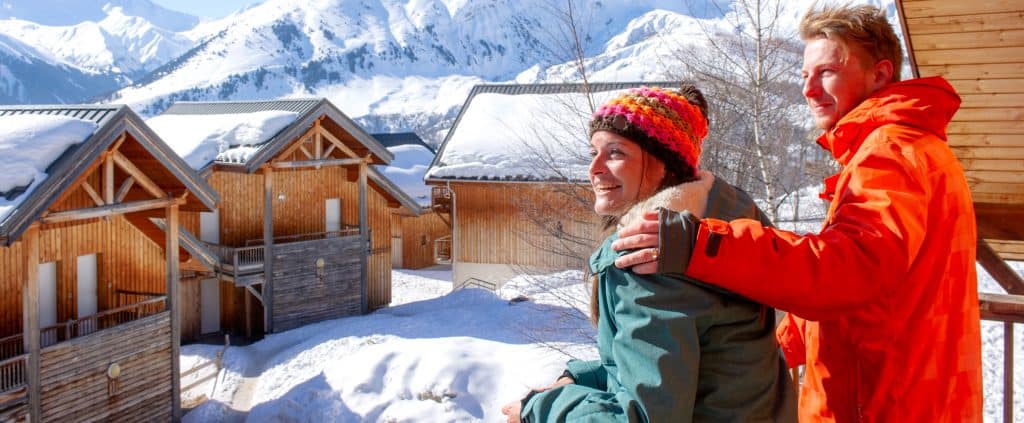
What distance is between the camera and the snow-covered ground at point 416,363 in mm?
12617

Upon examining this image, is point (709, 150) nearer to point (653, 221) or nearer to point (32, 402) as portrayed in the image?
point (653, 221)

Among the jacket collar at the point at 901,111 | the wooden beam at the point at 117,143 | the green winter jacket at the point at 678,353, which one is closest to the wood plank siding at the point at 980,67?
the jacket collar at the point at 901,111

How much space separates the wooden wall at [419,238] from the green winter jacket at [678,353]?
30.7 m

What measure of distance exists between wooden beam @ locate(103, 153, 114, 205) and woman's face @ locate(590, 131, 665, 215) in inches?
474

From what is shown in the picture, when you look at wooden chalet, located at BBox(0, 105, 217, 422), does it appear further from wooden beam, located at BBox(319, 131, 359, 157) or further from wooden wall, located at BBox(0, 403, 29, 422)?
wooden beam, located at BBox(319, 131, 359, 157)

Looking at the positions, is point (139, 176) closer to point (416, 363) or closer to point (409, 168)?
point (416, 363)

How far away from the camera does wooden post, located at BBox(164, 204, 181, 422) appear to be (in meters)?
13.8

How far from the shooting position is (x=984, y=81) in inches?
195

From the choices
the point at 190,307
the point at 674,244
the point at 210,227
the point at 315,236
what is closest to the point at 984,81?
the point at 674,244

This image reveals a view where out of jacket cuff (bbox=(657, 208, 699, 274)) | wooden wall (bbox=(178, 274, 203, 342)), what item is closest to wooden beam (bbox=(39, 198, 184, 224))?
wooden wall (bbox=(178, 274, 203, 342))

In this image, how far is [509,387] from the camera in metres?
12.9

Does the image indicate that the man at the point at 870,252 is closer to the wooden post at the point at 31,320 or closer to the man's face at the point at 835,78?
the man's face at the point at 835,78

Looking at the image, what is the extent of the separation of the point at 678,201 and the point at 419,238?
104 ft

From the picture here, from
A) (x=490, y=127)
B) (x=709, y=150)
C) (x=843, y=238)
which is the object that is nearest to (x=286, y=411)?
(x=709, y=150)
